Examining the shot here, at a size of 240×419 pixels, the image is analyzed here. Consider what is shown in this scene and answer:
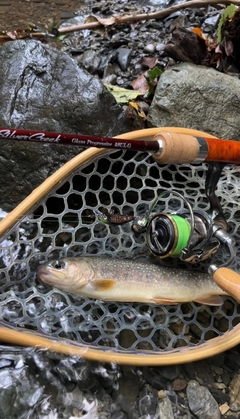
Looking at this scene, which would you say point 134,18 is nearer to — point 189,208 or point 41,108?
point 41,108

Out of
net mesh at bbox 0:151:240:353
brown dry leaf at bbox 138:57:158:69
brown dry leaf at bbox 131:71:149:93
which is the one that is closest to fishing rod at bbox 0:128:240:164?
net mesh at bbox 0:151:240:353

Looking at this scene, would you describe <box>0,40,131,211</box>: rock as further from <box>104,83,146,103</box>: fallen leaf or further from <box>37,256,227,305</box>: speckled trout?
<box>37,256,227,305</box>: speckled trout

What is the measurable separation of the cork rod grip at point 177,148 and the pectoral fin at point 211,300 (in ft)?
2.97

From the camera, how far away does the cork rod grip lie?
1.95 metres

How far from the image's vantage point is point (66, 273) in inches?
93.2

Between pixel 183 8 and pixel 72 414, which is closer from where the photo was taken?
pixel 72 414

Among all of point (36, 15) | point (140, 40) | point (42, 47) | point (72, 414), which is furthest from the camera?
point (36, 15)

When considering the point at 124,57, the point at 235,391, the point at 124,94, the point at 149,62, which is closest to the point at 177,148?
the point at 235,391

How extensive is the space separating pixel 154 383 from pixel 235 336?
0.53 meters

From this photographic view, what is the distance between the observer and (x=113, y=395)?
2.45m

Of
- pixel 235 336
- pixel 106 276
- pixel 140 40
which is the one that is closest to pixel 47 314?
pixel 106 276

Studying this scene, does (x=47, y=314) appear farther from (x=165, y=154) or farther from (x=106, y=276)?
(x=165, y=154)

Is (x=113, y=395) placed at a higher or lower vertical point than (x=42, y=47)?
lower

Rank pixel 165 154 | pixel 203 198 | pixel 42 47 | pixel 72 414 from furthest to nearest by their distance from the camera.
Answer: pixel 42 47
pixel 203 198
pixel 72 414
pixel 165 154
